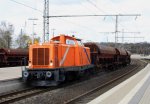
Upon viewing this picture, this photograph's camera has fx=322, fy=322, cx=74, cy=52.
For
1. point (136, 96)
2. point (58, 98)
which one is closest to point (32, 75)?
point (58, 98)

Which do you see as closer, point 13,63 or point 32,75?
point 32,75

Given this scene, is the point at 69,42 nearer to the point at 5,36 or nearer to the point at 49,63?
the point at 49,63

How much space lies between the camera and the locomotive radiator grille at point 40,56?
18.8 m

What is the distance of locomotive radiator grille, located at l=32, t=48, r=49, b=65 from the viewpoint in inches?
738

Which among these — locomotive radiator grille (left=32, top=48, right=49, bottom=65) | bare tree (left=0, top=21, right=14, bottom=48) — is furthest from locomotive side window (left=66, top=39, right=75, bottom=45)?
bare tree (left=0, top=21, right=14, bottom=48)

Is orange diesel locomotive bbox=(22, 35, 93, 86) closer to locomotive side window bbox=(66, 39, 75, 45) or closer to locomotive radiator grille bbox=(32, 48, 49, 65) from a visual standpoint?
locomotive radiator grille bbox=(32, 48, 49, 65)

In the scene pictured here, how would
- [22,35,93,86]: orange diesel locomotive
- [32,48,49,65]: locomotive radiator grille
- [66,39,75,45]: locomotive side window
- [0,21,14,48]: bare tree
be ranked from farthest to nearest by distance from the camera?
[0,21,14,48]: bare tree
[66,39,75,45]: locomotive side window
[32,48,49,65]: locomotive radiator grille
[22,35,93,86]: orange diesel locomotive

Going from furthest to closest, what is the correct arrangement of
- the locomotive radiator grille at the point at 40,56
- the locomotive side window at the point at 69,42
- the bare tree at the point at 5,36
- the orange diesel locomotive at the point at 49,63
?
the bare tree at the point at 5,36
the locomotive side window at the point at 69,42
the locomotive radiator grille at the point at 40,56
the orange diesel locomotive at the point at 49,63

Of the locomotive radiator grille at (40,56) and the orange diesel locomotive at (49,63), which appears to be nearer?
the orange diesel locomotive at (49,63)

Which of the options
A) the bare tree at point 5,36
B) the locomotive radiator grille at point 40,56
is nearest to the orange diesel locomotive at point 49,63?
the locomotive radiator grille at point 40,56

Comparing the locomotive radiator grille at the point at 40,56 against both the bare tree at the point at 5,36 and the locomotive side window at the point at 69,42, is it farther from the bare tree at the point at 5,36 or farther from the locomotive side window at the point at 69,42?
the bare tree at the point at 5,36

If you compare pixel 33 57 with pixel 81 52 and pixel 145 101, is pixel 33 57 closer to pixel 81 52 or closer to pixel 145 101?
pixel 81 52

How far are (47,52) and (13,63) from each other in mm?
27148

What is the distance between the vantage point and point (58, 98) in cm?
1487
